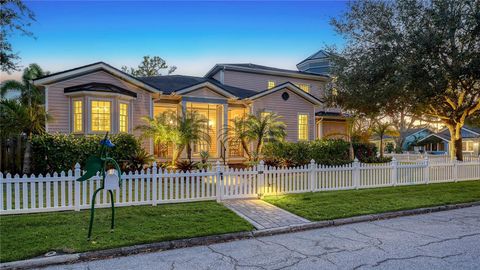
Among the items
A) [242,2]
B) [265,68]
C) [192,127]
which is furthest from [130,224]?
[265,68]

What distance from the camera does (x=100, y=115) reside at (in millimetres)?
14852

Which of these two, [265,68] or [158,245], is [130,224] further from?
[265,68]

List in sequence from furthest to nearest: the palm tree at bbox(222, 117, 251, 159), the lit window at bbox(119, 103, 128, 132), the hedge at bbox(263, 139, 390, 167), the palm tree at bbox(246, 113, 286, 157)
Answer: the palm tree at bbox(222, 117, 251, 159) → the hedge at bbox(263, 139, 390, 167) → the palm tree at bbox(246, 113, 286, 157) → the lit window at bbox(119, 103, 128, 132)

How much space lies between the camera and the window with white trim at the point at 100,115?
14.7 m

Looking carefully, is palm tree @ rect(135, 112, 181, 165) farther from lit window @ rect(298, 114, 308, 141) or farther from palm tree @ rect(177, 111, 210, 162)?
lit window @ rect(298, 114, 308, 141)

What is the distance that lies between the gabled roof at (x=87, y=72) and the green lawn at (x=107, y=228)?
30.7ft

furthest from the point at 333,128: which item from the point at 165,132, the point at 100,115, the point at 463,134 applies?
the point at 463,134

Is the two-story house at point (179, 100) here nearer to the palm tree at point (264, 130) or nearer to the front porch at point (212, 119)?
the front porch at point (212, 119)

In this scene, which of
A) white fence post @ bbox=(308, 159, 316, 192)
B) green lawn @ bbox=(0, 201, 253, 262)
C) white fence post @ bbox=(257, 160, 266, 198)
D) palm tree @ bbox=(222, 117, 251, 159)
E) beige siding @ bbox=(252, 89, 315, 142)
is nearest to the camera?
green lawn @ bbox=(0, 201, 253, 262)

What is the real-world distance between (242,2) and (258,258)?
10.5 m

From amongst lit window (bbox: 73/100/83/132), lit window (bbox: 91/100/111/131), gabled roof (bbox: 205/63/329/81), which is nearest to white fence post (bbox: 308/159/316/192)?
A: lit window (bbox: 91/100/111/131)

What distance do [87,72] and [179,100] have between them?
4.58 metres

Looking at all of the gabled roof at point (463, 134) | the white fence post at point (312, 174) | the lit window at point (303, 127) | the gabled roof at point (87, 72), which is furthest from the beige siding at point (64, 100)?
the gabled roof at point (463, 134)

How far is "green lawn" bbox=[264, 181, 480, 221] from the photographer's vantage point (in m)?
8.29
